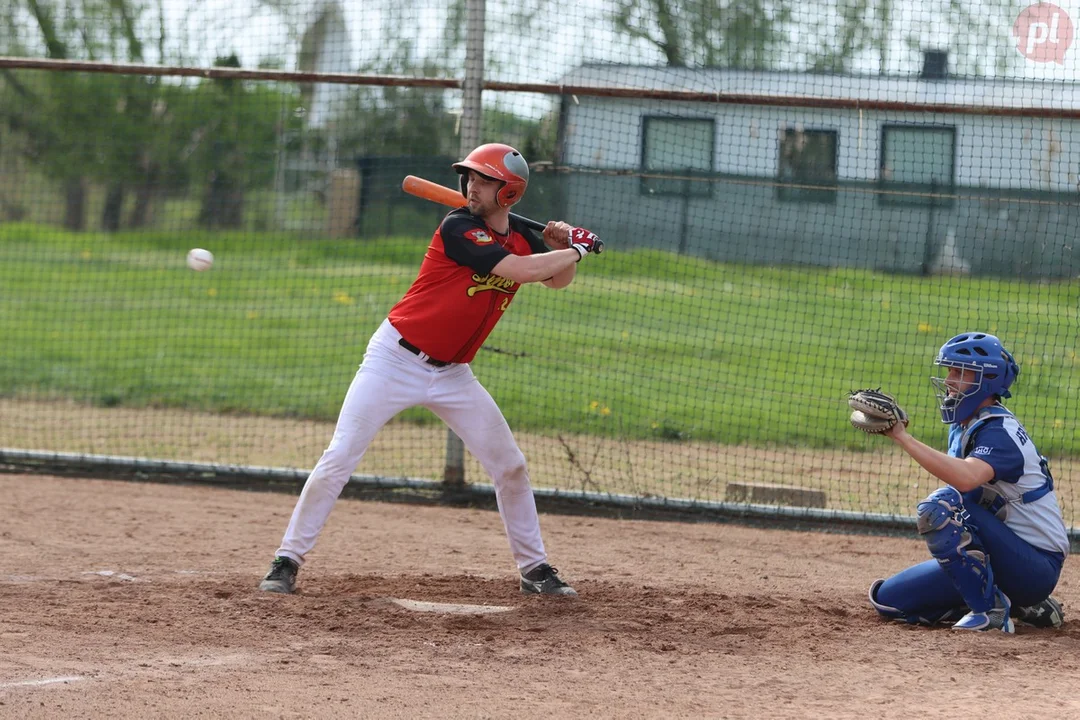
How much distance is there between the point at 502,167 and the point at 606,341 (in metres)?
6.42

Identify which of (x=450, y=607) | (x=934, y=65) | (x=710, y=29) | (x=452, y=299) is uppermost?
(x=710, y=29)

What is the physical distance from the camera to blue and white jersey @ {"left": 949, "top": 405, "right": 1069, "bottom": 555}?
16.1ft

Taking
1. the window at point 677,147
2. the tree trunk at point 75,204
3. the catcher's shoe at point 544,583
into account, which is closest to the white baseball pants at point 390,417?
the catcher's shoe at point 544,583

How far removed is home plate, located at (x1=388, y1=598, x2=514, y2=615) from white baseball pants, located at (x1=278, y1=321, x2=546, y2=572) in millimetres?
390

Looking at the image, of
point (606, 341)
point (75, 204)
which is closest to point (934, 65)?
point (606, 341)

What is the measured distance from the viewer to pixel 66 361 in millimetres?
12680

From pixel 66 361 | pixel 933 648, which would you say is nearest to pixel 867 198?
pixel 933 648

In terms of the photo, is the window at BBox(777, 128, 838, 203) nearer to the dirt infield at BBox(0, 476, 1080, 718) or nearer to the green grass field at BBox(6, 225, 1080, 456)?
the green grass field at BBox(6, 225, 1080, 456)

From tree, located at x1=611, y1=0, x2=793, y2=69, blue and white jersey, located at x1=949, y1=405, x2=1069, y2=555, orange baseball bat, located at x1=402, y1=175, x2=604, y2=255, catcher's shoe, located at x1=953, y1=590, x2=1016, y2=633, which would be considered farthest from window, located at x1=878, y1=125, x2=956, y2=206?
catcher's shoe, located at x1=953, y1=590, x2=1016, y2=633

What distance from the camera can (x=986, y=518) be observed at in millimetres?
4973

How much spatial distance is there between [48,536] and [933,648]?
4.54 meters

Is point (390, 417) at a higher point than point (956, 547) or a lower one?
higher

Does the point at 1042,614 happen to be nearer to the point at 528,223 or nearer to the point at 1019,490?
the point at 1019,490

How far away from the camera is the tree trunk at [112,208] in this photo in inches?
531
